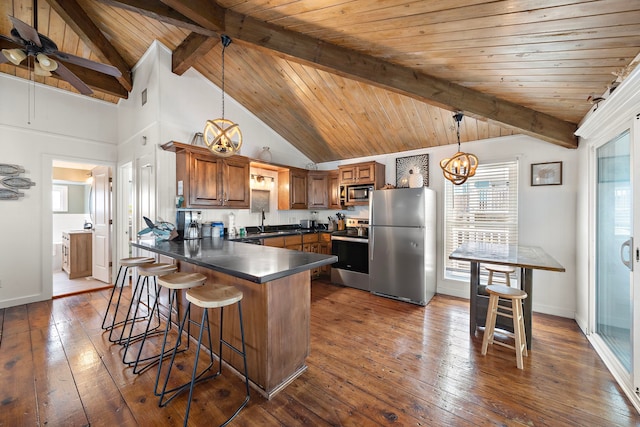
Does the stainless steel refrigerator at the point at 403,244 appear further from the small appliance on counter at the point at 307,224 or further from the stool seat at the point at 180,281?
the stool seat at the point at 180,281

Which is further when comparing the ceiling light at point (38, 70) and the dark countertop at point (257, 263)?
the ceiling light at point (38, 70)

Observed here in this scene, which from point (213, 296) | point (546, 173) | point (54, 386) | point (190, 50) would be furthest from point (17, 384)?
point (546, 173)

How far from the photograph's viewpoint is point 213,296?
5.72 feet

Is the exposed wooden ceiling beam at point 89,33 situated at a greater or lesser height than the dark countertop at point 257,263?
greater

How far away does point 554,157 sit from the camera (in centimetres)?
340

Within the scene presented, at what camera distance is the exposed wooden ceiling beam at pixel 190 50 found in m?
3.05

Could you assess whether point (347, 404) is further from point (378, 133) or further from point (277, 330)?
point (378, 133)

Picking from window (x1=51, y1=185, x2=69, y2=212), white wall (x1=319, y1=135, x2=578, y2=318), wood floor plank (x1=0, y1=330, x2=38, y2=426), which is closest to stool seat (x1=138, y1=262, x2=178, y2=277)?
wood floor plank (x1=0, y1=330, x2=38, y2=426)

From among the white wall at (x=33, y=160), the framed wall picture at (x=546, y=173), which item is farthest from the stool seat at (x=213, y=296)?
the framed wall picture at (x=546, y=173)

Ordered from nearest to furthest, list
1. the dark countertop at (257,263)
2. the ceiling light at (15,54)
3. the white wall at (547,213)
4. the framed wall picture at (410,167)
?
the dark countertop at (257,263) < the ceiling light at (15,54) < the white wall at (547,213) < the framed wall picture at (410,167)

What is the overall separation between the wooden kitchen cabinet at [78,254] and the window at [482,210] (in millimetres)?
6913

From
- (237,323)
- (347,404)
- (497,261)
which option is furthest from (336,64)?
(347,404)

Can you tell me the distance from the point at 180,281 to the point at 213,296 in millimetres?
514

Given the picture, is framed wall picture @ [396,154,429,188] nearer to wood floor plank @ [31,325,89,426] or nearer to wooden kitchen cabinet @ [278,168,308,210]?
wooden kitchen cabinet @ [278,168,308,210]
